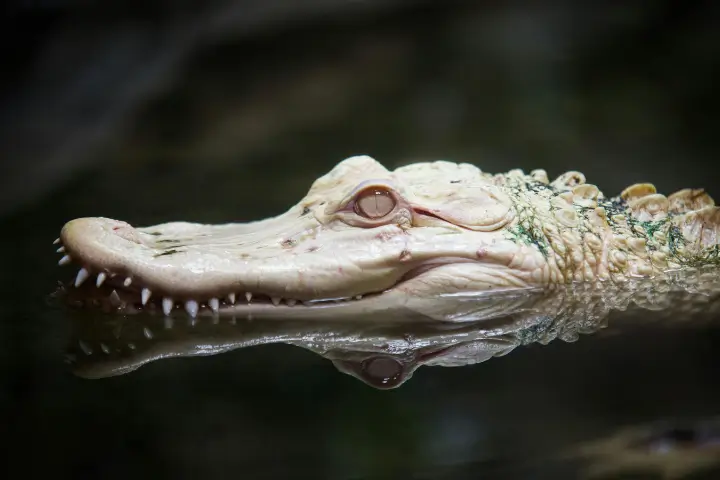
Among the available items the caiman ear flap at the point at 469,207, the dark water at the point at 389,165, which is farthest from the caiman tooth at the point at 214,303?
the caiman ear flap at the point at 469,207

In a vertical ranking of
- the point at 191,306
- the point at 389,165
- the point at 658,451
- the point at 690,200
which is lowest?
the point at 658,451

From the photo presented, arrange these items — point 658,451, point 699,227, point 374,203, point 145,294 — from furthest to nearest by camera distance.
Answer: point 699,227 → point 374,203 → point 145,294 → point 658,451

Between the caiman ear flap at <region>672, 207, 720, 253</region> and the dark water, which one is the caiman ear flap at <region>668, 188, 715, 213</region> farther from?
the dark water

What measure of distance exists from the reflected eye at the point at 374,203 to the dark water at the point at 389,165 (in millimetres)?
674

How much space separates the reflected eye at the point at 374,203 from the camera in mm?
3227

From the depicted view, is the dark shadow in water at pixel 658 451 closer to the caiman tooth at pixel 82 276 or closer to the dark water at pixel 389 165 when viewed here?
the dark water at pixel 389 165

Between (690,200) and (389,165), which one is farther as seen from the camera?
(389,165)

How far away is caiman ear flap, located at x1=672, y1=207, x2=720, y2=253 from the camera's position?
3.64 m

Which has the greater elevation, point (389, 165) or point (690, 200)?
point (389, 165)

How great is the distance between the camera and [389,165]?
6109 millimetres

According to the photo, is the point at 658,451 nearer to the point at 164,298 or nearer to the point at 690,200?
A: the point at 164,298

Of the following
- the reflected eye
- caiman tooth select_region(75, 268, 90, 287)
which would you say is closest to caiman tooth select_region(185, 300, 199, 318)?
caiman tooth select_region(75, 268, 90, 287)

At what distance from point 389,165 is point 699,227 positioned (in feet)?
9.26

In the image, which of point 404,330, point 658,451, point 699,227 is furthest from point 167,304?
point 699,227
